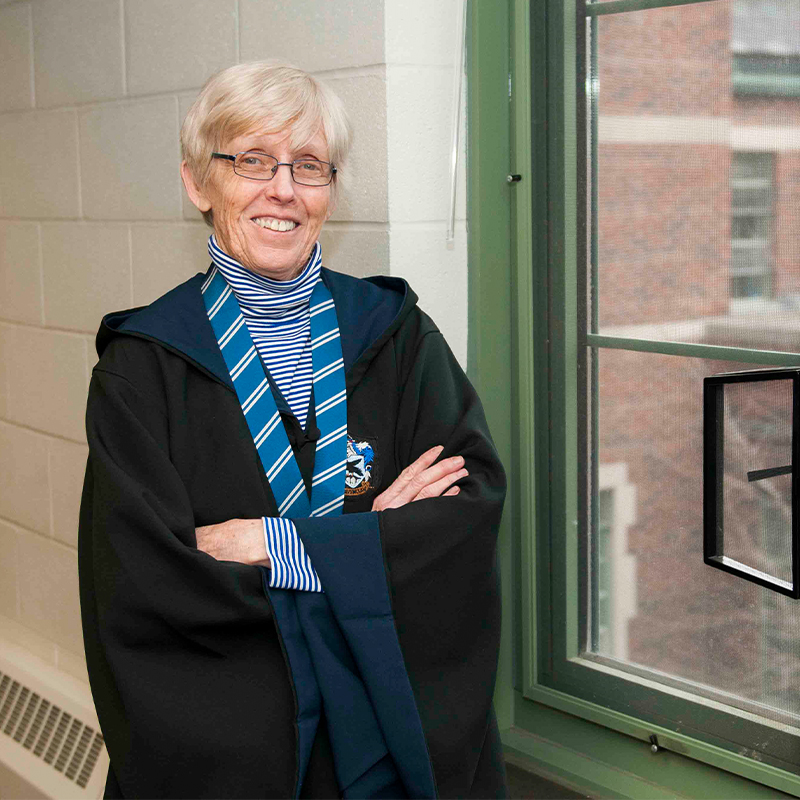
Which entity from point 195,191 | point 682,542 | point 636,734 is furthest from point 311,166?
point 636,734

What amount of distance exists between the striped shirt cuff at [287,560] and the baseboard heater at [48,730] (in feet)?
3.83

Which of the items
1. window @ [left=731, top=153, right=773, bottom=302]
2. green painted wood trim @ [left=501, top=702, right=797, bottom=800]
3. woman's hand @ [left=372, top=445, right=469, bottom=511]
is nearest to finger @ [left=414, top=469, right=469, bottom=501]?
woman's hand @ [left=372, top=445, right=469, bottom=511]

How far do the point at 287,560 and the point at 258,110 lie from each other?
1.94 ft

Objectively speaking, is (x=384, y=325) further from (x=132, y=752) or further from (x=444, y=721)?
(x=132, y=752)

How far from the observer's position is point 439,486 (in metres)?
1.39

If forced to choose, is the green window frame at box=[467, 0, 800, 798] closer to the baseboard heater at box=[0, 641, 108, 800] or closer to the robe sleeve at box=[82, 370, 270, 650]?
the robe sleeve at box=[82, 370, 270, 650]

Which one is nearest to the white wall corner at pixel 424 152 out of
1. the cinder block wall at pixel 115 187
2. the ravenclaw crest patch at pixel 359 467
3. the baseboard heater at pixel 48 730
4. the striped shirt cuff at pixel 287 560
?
the cinder block wall at pixel 115 187

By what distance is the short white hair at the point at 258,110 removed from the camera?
1.37 meters

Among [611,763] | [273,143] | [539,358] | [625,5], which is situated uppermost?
[625,5]

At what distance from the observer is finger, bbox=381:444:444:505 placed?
1.42 meters

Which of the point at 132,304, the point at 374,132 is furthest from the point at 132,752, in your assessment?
the point at 132,304

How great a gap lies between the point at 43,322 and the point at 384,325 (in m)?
1.29

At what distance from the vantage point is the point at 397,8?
5.45ft

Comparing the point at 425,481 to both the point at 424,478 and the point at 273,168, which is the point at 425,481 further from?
the point at 273,168
